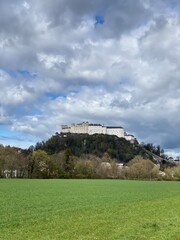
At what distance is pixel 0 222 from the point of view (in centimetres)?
2419

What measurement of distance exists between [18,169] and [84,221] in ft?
468

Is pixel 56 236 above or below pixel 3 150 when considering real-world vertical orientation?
below

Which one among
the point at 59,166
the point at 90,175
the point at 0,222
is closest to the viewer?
the point at 0,222

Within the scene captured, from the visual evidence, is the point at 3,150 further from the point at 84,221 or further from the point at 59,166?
the point at 84,221

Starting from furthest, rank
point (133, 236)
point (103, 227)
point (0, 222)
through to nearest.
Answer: point (0, 222) → point (103, 227) → point (133, 236)

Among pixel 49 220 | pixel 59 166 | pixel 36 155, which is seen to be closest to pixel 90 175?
pixel 59 166

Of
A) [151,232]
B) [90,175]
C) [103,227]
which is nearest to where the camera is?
[151,232]

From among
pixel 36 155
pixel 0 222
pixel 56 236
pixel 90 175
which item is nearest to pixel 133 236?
pixel 56 236

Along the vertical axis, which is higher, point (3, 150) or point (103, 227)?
point (3, 150)

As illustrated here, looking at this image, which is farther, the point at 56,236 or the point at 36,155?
the point at 36,155

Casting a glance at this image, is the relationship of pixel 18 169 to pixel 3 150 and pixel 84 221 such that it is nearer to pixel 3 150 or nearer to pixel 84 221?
pixel 3 150

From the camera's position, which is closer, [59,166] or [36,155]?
[36,155]

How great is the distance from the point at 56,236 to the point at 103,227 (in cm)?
409

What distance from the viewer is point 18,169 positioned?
16388cm
